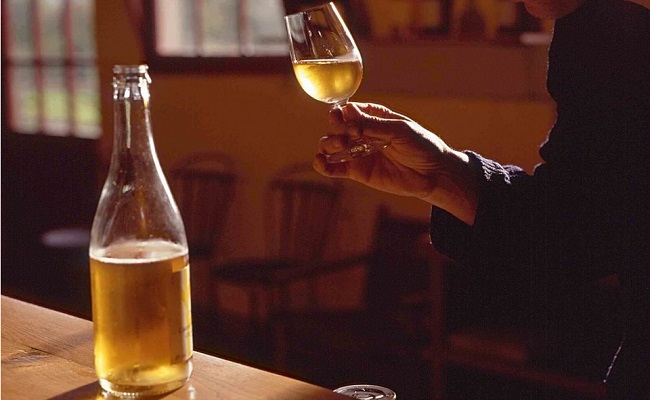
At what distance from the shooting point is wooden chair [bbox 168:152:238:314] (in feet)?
14.0

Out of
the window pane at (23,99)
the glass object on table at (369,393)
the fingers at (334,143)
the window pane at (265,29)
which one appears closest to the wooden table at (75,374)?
the glass object on table at (369,393)

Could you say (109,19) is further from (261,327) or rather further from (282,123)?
(261,327)

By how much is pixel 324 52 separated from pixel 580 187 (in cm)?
47

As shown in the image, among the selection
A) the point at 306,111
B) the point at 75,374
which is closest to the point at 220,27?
the point at 306,111

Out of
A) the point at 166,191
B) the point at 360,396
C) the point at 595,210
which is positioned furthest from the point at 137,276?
the point at 595,210

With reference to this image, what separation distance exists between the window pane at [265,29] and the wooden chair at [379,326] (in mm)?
1032

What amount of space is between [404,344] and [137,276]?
236 centimetres

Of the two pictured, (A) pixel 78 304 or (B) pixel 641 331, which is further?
(A) pixel 78 304

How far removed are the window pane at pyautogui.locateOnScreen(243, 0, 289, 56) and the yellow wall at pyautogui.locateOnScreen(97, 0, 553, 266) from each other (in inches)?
5.8

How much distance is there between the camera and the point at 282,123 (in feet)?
13.5

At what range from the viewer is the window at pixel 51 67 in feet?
17.5

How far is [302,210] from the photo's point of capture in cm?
391

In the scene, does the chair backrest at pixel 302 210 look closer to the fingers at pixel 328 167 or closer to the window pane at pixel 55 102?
the window pane at pixel 55 102

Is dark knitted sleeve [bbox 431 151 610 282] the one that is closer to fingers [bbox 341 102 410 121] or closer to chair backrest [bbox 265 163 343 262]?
fingers [bbox 341 102 410 121]
